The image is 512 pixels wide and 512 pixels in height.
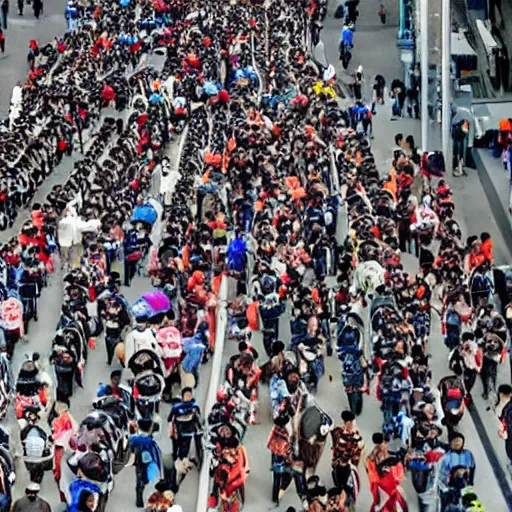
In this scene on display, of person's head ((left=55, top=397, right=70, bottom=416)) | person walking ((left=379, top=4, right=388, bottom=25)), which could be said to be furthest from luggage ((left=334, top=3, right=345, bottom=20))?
person's head ((left=55, top=397, right=70, bottom=416))

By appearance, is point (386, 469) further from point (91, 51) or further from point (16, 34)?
point (16, 34)

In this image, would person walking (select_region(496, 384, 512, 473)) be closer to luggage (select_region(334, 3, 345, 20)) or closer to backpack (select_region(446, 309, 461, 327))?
backpack (select_region(446, 309, 461, 327))

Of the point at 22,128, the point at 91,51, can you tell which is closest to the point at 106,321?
the point at 22,128

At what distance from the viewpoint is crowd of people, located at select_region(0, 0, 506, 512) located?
22.5m

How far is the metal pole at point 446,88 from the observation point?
38562mm

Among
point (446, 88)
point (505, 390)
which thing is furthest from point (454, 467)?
point (446, 88)

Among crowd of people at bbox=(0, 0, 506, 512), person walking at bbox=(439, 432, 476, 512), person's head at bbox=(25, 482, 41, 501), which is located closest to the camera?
person's head at bbox=(25, 482, 41, 501)

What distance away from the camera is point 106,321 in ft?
88.0

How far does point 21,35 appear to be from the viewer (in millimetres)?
59281

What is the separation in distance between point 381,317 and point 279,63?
1907 centimetres

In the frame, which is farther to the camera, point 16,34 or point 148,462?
point 16,34

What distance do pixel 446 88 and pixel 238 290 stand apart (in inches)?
498

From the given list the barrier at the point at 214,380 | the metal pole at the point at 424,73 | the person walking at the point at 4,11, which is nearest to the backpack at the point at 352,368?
the barrier at the point at 214,380

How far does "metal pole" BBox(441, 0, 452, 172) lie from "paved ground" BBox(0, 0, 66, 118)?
45.6 feet
